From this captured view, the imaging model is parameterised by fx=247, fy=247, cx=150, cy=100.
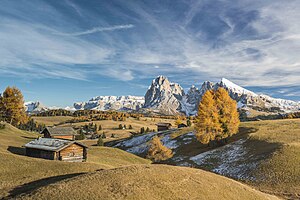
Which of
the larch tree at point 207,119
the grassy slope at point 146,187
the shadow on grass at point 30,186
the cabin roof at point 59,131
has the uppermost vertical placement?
the larch tree at point 207,119

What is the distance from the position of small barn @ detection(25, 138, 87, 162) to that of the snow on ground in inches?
1083

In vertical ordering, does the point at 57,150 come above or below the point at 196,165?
above

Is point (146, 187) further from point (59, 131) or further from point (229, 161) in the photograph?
point (59, 131)

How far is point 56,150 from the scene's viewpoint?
47.2 metres

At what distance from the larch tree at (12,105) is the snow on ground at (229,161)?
66.0 metres

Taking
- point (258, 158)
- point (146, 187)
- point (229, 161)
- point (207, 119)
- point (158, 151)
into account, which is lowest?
point (158, 151)

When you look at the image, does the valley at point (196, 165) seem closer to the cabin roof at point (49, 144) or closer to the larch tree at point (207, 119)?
the cabin roof at point (49, 144)

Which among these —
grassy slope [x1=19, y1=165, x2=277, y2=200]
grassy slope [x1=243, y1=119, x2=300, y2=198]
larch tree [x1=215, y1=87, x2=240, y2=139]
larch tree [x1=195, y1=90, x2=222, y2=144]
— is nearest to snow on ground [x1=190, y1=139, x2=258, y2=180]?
grassy slope [x1=243, y1=119, x2=300, y2=198]

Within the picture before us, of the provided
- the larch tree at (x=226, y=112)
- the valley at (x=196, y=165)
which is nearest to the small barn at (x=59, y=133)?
the valley at (x=196, y=165)

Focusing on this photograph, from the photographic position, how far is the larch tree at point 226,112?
2589 inches

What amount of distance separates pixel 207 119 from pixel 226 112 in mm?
5649

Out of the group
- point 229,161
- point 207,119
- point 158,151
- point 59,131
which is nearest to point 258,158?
point 229,161

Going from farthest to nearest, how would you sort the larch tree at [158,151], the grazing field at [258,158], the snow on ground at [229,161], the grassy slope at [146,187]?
1. the larch tree at [158,151]
2. the snow on ground at [229,161]
3. the grazing field at [258,158]
4. the grassy slope at [146,187]

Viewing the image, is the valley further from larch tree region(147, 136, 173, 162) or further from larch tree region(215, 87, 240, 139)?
larch tree region(215, 87, 240, 139)
